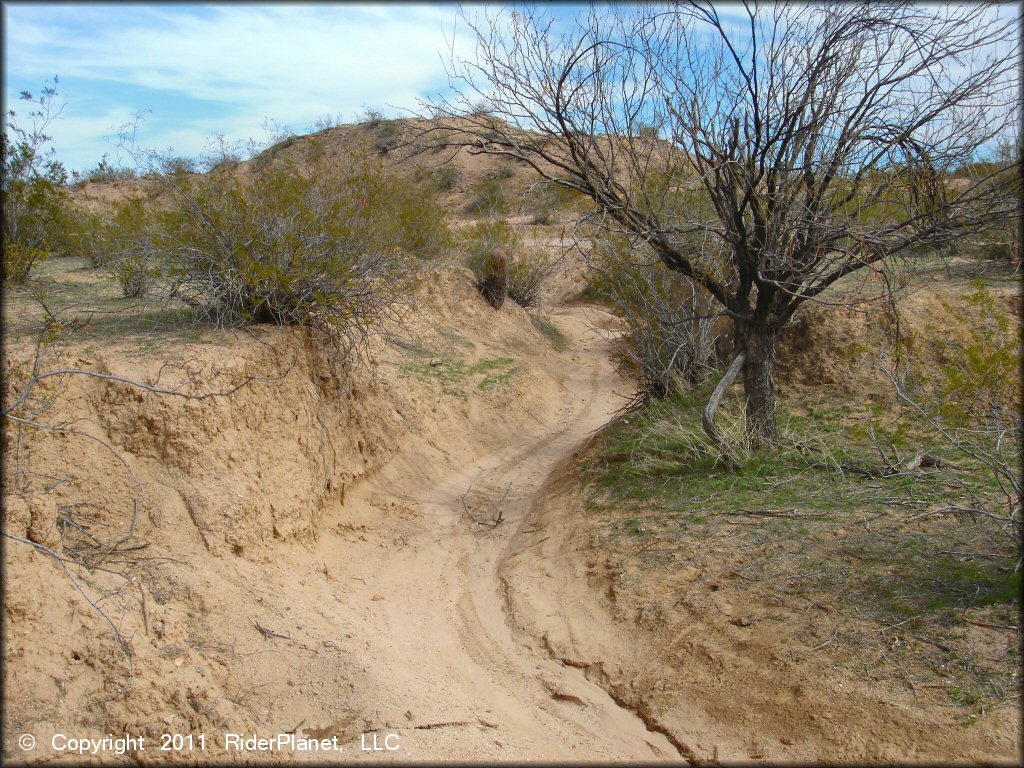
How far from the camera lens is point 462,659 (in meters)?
5.32

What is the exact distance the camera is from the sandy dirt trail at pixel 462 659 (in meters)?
4.36

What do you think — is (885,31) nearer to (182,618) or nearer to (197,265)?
(197,265)

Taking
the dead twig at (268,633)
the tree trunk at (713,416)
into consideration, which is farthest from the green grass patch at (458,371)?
the dead twig at (268,633)

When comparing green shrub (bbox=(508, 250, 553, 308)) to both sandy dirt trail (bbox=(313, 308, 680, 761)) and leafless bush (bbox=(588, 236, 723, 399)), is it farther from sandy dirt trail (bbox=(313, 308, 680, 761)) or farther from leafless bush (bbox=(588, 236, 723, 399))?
sandy dirt trail (bbox=(313, 308, 680, 761))

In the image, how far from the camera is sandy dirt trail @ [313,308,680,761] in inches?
172

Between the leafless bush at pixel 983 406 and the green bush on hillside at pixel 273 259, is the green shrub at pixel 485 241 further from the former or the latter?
the leafless bush at pixel 983 406

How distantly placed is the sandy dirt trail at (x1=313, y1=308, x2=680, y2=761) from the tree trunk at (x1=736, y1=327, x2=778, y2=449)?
256 centimetres

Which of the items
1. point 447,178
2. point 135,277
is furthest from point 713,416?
point 447,178

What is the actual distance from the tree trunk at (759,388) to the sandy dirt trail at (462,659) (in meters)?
2.56

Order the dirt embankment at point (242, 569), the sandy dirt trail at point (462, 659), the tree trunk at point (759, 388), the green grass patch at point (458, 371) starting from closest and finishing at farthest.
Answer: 1. the dirt embankment at point (242, 569)
2. the sandy dirt trail at point (462, 659)
3. the tree trunk at point (759, 388)
4. the green grass patch at point (458, 371)

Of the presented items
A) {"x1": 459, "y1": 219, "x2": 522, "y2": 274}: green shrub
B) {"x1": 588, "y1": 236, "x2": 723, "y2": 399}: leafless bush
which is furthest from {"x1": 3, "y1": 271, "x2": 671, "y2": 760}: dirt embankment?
{"x1": 459, "y1": 219, "x2": 522, "y2": 274}: green shrub

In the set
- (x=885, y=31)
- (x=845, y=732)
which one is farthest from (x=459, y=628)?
(x=885, y=31)

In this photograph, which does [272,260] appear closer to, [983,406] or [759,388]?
[759,388]

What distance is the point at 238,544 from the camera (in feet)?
18.4
